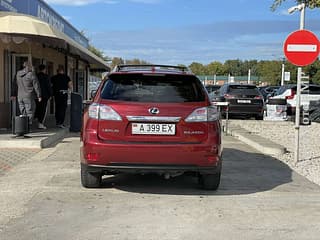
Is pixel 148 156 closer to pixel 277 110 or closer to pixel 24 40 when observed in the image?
pixel 24 40

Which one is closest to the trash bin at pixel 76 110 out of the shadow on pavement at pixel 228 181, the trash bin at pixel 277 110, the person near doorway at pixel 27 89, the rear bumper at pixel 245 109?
the person near doorway at pixel 27 89

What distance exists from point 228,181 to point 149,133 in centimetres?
219

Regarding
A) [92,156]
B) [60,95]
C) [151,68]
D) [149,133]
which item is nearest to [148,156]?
[149,133]

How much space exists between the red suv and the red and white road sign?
381 centimetres

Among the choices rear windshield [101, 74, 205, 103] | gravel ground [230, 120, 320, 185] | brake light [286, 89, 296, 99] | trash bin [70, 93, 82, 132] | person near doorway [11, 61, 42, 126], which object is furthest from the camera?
brake light [286, 89, 296, 99]

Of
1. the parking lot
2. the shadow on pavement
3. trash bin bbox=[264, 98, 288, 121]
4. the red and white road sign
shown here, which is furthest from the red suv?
trash bin bbox=[264, 98, 288, 121]

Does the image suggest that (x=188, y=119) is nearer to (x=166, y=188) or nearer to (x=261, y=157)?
(x=166, y=188)

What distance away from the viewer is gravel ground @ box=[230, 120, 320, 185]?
974 cm

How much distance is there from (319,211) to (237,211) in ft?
3.51

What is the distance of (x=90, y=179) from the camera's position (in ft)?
23.6

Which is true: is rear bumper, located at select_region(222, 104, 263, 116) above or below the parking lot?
above

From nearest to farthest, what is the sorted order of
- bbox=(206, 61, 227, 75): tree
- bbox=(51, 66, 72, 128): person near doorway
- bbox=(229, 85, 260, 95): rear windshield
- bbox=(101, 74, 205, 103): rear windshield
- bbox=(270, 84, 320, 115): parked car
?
bbox=(101, 74, 205, 103): rear windshield < bbox=(51, 66, 72, 128): person near doorway < bbox=(229, 85, 260, 95): rear windshield < bbox=(270, 84, 320, 115): parked car < bbox=(206, 61, 227, 75): tree

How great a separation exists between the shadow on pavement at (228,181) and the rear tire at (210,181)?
7 centimetres

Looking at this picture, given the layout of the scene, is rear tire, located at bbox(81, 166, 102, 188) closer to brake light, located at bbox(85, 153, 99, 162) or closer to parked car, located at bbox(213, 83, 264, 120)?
brake light, located at bbox(85, 153, 99, 162)
